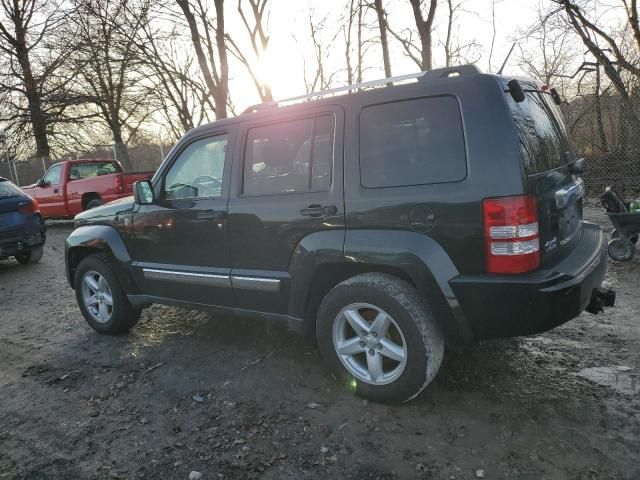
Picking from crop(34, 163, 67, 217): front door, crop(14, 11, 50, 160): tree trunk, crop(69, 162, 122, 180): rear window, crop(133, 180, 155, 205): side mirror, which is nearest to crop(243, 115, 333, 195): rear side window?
crop(133, 180, 155, 205): side mirror

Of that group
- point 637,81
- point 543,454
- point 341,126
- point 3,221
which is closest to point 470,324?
point 543,454

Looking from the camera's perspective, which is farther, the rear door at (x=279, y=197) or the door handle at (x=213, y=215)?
the door handle at (x=213, y=215)

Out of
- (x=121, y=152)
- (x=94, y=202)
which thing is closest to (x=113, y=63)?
(x=121, y=152)

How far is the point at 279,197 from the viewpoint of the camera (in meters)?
3.25

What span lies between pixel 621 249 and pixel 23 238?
8876 millimetres

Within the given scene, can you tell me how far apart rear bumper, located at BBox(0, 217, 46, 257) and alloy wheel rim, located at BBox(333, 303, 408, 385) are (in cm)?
703

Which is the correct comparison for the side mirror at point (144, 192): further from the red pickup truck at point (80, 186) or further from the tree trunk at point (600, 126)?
the tree trunk at point (600, 126)

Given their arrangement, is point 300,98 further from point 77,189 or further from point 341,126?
point 77,189

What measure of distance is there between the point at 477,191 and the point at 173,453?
7.17 ft

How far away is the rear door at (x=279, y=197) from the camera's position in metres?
3.03

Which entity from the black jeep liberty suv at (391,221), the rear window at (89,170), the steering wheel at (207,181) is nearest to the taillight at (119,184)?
the rear window at (89,170)

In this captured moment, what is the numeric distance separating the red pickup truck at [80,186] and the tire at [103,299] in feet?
24.3

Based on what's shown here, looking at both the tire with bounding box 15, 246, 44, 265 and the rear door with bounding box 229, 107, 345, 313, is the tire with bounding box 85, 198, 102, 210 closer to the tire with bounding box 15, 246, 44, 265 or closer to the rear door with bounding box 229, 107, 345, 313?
the tire with bounding box 15, 246, 44, 265

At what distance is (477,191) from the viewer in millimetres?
2479
